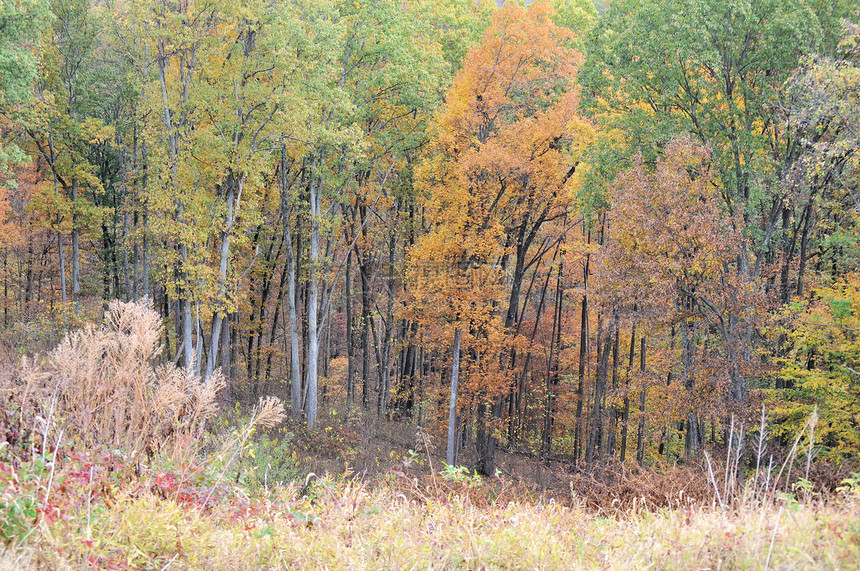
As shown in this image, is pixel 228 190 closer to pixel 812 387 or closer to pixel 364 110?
pixel 364 110

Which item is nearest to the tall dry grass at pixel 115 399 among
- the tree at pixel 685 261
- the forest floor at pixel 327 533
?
the forest floor at pixel 327 533

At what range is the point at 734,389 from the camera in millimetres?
10828

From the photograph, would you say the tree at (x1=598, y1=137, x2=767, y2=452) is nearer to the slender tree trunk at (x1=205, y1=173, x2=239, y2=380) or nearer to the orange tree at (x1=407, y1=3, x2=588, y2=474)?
the orange tree at (x1=407, y1=3, x2=588, y2=474)

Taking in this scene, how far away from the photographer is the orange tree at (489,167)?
15.8m

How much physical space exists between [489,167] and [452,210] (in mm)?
1596

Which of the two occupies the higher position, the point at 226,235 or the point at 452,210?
the point at 452,210

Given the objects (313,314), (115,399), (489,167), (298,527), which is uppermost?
(489,167)

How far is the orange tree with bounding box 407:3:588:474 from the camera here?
15758mm

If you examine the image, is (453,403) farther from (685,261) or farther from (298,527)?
(298,527)

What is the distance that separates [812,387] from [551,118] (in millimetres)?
9562

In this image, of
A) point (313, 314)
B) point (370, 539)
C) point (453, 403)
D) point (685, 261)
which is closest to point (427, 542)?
point (370, 539)

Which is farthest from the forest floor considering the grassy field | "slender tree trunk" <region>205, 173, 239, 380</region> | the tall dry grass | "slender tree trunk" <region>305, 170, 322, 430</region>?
"slender tree trunk" <region>305, 170, 322, 430</region>

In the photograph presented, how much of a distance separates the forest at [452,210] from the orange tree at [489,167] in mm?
88

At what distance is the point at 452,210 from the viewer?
52.1ft
